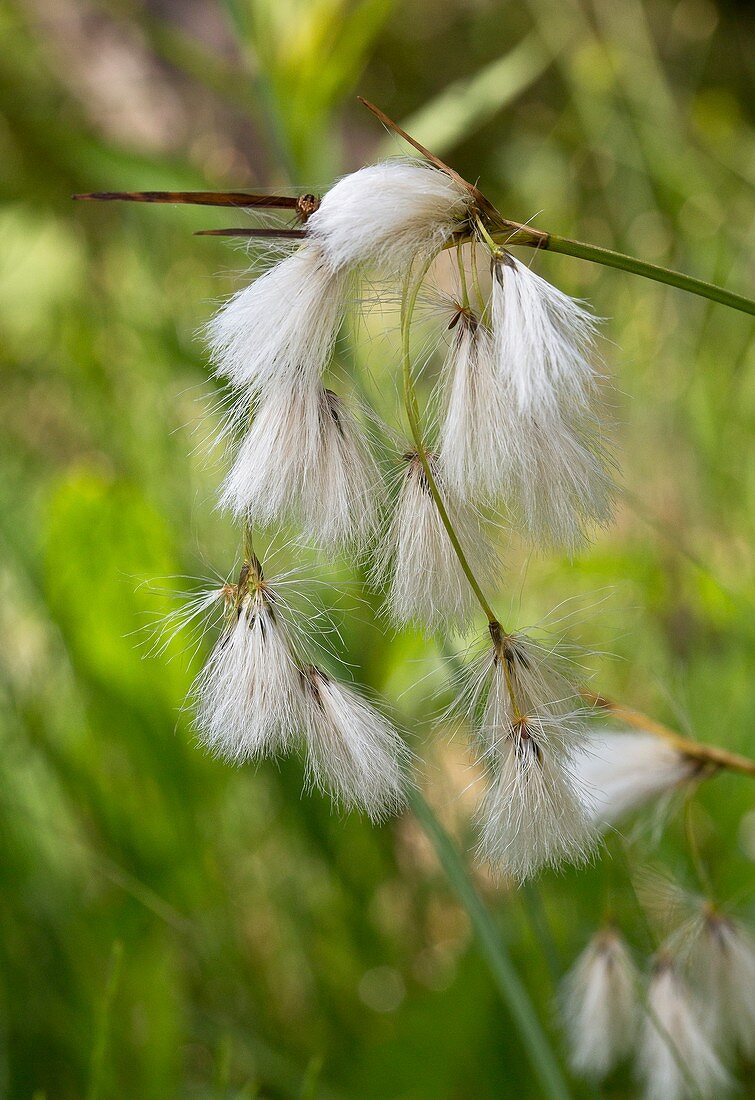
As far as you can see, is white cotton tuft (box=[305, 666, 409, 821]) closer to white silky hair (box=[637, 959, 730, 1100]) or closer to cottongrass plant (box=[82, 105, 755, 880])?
cottongrass plant (box=[82, 105, 755, 880])

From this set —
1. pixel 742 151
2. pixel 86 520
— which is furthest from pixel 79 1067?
pixel 742 151

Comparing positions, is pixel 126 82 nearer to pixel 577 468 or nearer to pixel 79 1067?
pixel 79 1067

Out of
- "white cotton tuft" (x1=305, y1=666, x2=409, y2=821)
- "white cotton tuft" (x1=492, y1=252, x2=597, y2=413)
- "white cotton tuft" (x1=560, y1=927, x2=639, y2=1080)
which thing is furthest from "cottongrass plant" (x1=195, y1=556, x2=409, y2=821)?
"white cotton tuft" (x1=560, y1=927, x2=639, y2=1080)

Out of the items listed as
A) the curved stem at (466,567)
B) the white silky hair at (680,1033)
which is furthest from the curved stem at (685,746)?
the white silky hair at (680,1033)

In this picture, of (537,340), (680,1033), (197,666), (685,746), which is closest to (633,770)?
(685,746)

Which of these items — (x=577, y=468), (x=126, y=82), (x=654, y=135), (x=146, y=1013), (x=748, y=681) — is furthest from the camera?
(x=126, y=82)

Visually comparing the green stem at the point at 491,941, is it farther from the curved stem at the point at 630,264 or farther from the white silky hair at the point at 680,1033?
the curved stem at the point at 630,264
